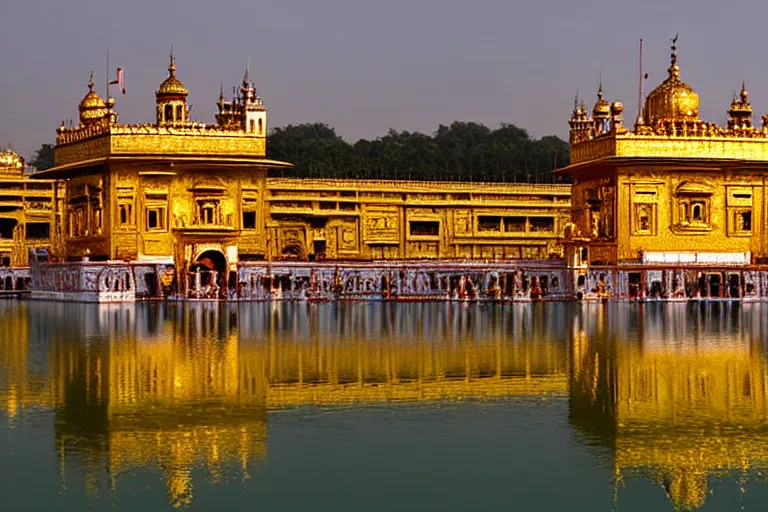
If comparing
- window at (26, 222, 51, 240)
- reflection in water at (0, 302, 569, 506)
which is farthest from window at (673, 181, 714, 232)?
window at (26, 222, 51, 240)

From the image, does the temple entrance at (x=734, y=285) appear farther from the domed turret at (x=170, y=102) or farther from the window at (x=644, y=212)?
the domed turret at (x=170, y=102)

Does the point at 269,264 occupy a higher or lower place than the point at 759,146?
lower

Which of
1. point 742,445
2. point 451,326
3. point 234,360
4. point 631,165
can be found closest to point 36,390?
point 234,360

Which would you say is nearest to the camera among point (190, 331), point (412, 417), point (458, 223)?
point (412, 417)

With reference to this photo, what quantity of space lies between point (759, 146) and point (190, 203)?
19784 mm

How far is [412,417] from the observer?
18312 millimetres

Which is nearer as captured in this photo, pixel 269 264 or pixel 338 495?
pixel 338 495

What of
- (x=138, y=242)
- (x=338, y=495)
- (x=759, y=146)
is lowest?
(x=338, y=495)

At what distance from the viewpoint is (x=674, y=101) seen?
5203 cm

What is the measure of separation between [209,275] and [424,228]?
1909cm

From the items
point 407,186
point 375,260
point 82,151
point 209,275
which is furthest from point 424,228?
point 209,275

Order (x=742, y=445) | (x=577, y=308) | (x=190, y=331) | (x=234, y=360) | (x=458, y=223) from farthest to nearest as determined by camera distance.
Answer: (x=458, y=223)
(x=577, y=308)
(x=190, y=331)
(x=234, y=360)
(x=742, y=445)

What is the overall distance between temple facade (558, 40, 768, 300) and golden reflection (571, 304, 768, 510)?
14.6 m

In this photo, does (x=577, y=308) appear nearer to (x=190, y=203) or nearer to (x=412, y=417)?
(x=190, y=203)
